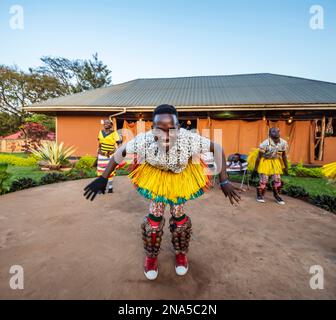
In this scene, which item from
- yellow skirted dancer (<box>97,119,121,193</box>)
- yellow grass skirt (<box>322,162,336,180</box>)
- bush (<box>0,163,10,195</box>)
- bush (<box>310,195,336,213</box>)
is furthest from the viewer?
yellow skirted dancer (<box>97,119,121,193</box>)

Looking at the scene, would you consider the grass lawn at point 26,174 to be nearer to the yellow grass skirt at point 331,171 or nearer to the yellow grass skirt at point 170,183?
the yellow grass skirt at point 170,183

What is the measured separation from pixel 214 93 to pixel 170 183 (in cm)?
1082

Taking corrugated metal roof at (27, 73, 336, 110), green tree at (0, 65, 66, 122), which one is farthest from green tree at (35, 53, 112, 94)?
corrugated metal roof at (27, 73, 336, 110)

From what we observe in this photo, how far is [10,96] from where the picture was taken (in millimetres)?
27125

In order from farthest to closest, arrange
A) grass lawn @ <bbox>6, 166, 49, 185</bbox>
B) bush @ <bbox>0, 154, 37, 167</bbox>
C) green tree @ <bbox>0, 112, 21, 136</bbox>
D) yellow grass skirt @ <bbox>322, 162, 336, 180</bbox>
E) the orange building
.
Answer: green tree @ <bbox>0, 112, 21, 136</bbox> < the orange building < bush @ <bbox>0, 154, 37, 167</bbox> < grass lawn @ <bbox>6, 166, 49, 185</bbox> < yellow grass skirt @ <bbox>322, 162, 336, 180</bbox>

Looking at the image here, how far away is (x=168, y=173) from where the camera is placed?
1.90 m

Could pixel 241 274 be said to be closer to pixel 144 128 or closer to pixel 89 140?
pixel 144 128

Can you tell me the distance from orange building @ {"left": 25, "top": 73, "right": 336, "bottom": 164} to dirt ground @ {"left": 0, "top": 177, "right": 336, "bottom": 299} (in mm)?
6624

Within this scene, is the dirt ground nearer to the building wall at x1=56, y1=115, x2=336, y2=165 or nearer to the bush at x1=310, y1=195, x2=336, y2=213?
the bush at x1=310, y1=195, x2=336, y2=213

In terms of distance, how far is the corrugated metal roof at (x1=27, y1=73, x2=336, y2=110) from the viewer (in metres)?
9.79

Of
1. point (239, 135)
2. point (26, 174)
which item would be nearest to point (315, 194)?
point (239, 135)

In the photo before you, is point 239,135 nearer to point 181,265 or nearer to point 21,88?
point 181,265
